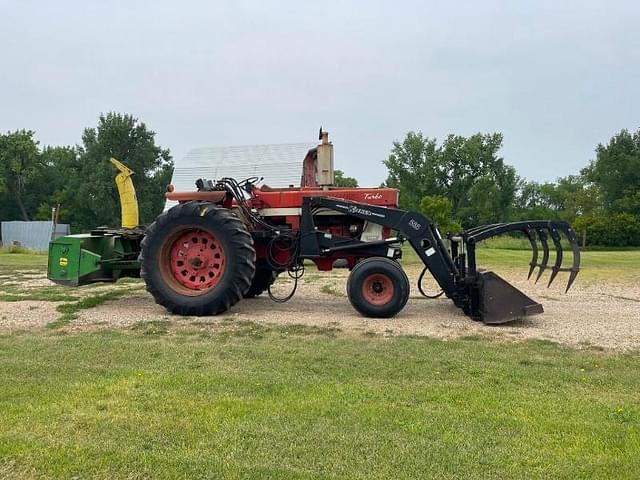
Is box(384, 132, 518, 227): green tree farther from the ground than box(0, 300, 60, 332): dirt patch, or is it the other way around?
box(384, 132, 518, 227): green tree

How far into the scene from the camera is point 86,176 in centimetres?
5541

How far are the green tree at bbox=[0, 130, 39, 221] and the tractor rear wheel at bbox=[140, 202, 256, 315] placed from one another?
5583 cm

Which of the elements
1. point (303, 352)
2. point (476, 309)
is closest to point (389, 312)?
point (476, 309)

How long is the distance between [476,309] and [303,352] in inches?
122

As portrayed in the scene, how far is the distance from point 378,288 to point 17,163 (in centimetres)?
5850

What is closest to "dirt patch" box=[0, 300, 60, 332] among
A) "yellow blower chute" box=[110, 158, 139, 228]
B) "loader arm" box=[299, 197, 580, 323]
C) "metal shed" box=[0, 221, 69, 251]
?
"yellow blower chute" box=[110, 158, 139, 228]

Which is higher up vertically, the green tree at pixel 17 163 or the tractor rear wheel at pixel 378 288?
the green tree at pixel 17 163

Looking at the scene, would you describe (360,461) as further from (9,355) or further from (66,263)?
(66,263)

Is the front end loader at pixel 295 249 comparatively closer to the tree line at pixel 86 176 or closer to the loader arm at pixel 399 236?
the loader arm at pixel 399 236

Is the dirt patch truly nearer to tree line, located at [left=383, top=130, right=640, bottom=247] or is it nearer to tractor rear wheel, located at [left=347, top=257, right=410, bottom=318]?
tractor rear wheel, located at [left=347, top=257, right=410, bottom=318]

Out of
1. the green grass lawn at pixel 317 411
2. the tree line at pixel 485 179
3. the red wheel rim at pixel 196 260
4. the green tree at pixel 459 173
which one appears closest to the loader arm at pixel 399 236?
the red wheel rim at pixel 196 260

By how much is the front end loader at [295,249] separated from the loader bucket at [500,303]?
13 millimetres

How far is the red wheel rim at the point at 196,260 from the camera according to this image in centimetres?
877

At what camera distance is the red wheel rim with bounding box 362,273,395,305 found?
8.31m
